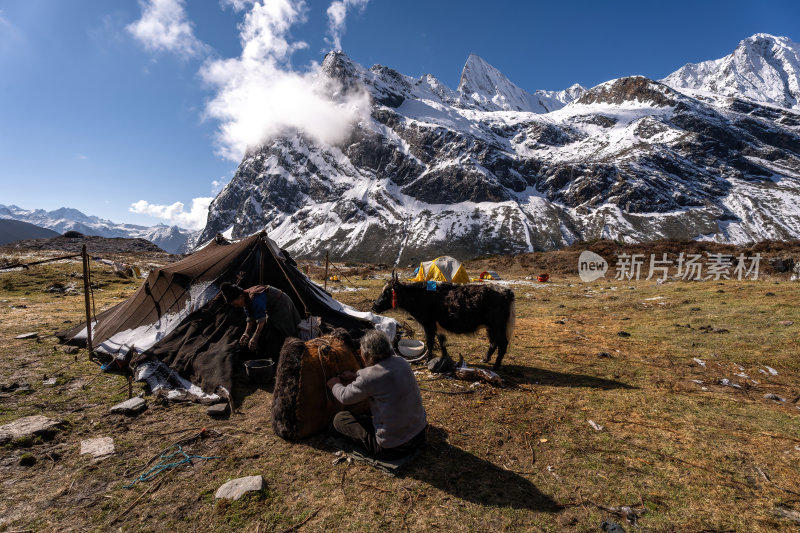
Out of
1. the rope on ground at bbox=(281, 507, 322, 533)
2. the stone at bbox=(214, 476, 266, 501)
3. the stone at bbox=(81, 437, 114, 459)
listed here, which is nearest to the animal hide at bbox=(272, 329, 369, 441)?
the stone at bbox=(214, 476, 266, 501)

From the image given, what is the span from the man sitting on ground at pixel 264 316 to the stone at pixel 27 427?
11.5ft

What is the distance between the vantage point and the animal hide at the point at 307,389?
19.1 ft

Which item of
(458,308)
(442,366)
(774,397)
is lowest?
(442,366)

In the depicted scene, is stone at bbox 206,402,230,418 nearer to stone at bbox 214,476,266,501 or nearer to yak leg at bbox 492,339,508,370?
stone at bbox 214,476,266,501

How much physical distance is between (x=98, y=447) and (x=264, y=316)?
389 cm

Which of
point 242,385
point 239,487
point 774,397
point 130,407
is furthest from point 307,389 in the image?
point 774,397

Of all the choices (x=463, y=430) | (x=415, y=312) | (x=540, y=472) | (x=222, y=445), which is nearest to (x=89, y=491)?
(x=222, y=445)

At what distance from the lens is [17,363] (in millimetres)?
9242

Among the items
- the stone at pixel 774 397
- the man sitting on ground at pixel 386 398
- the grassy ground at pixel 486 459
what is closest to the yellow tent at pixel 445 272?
the grassy ground at pixel 486 459

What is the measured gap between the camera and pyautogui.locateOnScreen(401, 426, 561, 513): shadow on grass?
15.0ft

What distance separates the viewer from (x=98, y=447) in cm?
562

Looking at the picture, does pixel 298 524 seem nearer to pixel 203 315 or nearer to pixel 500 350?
pixel 500 350

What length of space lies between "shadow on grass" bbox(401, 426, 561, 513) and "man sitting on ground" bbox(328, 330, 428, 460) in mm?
439

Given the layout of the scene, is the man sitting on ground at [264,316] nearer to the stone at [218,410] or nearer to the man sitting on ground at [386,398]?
the stone at [218,410]
